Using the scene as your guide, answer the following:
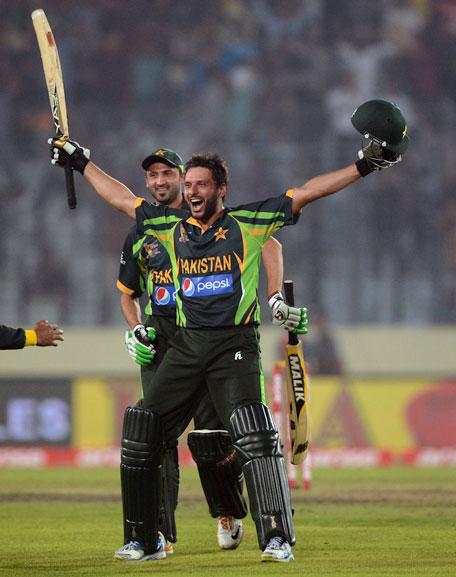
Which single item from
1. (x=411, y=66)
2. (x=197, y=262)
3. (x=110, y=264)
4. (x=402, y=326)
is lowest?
(x=197, y=262)

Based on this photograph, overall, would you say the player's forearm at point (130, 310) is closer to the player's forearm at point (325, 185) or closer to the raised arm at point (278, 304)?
the raised arm at point (278, 304)

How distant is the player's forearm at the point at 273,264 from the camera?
6582 millimetres

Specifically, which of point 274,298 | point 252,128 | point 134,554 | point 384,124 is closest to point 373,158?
point 384,124

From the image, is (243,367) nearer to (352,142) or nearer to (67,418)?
(67,418)

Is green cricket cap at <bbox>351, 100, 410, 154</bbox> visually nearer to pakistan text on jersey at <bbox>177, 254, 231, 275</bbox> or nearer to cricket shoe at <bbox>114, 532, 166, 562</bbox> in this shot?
pakistan text on jersey at <bbox>177, 254, 231, 275</bbox>

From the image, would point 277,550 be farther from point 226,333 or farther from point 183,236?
point 183,236

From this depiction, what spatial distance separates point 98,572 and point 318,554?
129 centimetres

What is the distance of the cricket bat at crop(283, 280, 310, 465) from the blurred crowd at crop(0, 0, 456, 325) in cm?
1169

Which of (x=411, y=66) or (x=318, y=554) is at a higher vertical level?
(x=411, y=66)

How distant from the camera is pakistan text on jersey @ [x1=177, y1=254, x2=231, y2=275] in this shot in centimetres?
564

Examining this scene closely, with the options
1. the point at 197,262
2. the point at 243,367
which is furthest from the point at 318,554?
the point at 197,262

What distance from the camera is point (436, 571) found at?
5227 millimetres

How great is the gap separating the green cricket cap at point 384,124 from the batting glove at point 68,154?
1.50 metres

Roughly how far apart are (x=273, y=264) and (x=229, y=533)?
61.5 inches
